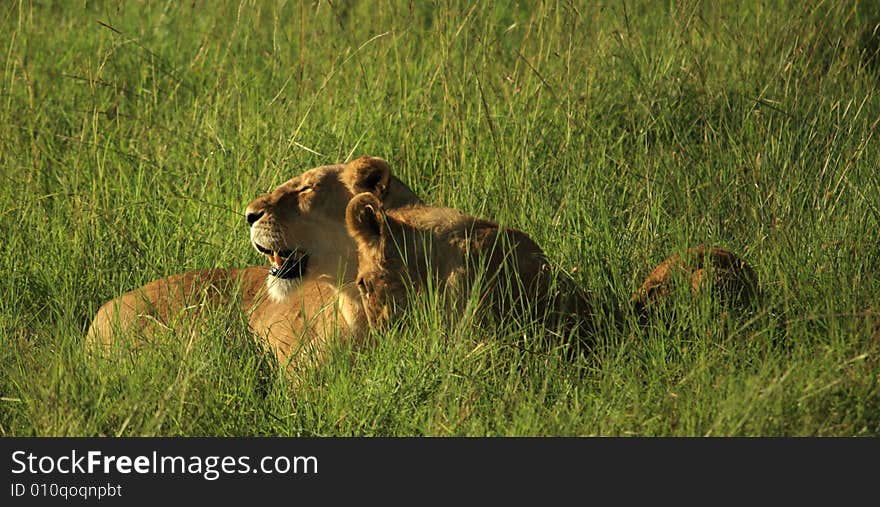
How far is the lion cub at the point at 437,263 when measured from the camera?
3.66 meters

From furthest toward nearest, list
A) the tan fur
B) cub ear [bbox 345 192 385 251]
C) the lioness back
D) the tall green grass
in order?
the lioness back
the tan fur
cub ear [bbox 345 192 385 251]
the tall green grass

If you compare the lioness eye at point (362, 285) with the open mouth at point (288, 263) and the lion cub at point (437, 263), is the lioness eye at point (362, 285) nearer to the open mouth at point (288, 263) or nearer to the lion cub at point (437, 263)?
the lion cub at point (437, 263)

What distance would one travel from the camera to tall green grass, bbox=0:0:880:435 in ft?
11.3

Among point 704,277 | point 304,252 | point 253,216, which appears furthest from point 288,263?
point 704,277

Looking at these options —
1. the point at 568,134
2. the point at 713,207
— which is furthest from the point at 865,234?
the point at 568,134

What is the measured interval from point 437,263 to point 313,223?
0.54 m

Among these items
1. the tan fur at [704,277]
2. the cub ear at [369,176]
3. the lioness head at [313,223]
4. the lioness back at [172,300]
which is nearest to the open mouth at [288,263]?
the lioness head at [313,223]

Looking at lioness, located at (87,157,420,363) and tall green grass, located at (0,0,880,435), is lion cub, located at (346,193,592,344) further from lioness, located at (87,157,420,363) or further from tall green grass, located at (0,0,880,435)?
lioness, located at (87,157,420,363)

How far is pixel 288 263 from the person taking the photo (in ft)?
13.3

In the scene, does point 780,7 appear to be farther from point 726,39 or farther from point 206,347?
point 206,347

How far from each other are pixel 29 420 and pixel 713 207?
2307 millimetres

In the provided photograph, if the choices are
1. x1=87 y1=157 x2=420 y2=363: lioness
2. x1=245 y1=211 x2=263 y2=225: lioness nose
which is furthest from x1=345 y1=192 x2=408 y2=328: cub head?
x1=245 y1=211 x2=263 y2=225: lioness nose

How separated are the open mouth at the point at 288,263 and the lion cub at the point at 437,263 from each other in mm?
345
